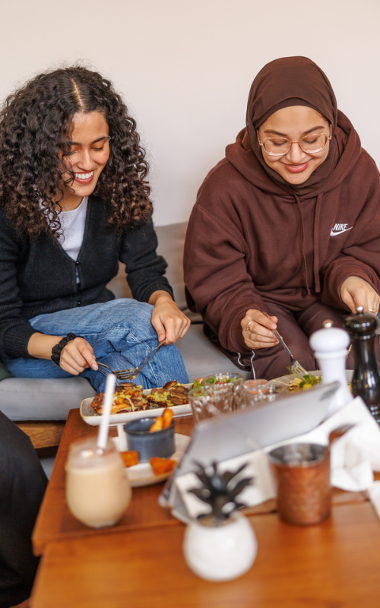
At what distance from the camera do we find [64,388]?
181cm

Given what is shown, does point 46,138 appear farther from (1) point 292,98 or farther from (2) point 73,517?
(2) point 73,517

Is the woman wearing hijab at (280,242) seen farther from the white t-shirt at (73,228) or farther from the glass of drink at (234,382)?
the glass of drink at (234,382)

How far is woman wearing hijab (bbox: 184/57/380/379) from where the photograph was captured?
178 centimetres

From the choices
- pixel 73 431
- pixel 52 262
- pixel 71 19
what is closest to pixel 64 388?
pixel 52 262

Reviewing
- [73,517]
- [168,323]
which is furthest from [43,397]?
[73,517]

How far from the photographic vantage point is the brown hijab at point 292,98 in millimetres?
1579

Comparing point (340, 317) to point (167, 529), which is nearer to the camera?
point (167, 529)

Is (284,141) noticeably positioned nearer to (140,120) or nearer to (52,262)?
(52,262)

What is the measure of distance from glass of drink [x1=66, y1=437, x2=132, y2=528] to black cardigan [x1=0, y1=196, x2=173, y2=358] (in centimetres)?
98

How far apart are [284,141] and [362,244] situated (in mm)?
502

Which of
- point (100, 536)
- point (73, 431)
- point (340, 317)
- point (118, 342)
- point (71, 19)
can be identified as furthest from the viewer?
point (71, 19)

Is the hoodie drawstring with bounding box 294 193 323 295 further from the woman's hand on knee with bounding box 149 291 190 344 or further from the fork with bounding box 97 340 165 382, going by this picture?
the fork with bounding box 97 340 165 382

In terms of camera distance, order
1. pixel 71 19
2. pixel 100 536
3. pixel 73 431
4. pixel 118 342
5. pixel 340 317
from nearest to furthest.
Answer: pixel 100 536 < pixel 73 431 < pixel 118 342 < pixel 340 317 < pixel 71 19

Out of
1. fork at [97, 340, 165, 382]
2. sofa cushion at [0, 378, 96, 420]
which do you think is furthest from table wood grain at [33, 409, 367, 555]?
sofa cushion at [0, 378, 96, 420]
